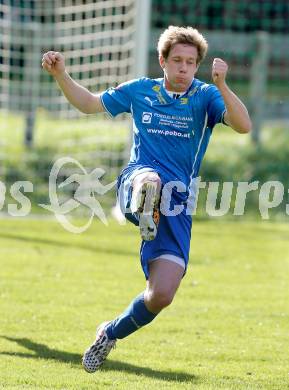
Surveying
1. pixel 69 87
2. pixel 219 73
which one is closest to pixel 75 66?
pixel 69 87

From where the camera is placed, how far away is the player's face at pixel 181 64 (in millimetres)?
5500

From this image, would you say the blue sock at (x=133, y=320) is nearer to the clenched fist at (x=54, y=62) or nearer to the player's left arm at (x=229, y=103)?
the player's left arm at (x=229, y=103)

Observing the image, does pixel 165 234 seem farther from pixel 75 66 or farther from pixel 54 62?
pixel 75 66

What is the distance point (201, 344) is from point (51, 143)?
29.6 feet

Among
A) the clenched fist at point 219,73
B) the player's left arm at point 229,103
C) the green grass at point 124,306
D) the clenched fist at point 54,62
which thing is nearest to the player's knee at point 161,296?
the green grass at point 124,306

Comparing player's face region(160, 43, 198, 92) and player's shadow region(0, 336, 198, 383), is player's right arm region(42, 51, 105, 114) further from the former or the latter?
player's shadow region(0, 336, 198, 383)

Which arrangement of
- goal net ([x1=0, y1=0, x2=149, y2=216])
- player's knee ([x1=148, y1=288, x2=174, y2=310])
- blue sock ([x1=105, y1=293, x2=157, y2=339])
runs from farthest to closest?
goal net ([x1=0, y1=0, x2=149, y2=216]), blue sock ([x1=105, y1=293, x2=157, y2=339]), player's knee ([x1=148, y1=288, x2=174, y2=310])

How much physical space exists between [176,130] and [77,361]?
1456 mm

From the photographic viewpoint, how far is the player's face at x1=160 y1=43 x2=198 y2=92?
5.50 metres

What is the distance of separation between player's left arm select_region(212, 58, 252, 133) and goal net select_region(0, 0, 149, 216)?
6344 mm

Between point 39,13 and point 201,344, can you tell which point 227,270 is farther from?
point 39,13

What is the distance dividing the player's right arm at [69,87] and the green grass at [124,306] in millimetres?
1470

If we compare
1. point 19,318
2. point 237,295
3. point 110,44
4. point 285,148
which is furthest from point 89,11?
point 19,318

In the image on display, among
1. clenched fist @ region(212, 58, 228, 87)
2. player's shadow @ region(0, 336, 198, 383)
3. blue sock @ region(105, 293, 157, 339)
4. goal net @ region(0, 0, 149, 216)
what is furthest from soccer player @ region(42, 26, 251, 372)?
Answer: goal net @ region(0, 0, 149, 216)
